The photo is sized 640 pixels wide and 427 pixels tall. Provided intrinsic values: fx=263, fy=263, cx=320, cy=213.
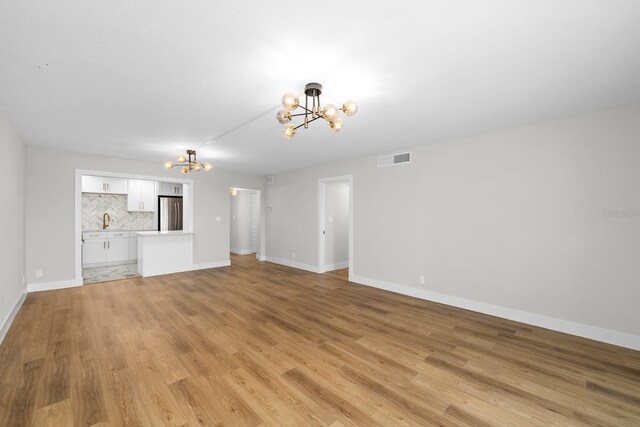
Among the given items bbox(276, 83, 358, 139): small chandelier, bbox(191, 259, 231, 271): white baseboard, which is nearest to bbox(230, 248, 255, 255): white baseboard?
bbox(191, 259, 231, 271): white baseboard

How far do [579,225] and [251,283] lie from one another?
17.2 feet

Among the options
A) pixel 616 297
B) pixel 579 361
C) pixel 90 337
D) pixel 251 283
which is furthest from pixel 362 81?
pixel 251 283

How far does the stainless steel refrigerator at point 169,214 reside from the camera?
7.80 metres

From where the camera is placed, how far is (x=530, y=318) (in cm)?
348

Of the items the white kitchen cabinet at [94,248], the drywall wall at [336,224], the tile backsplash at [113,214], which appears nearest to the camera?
the drywall wall at [336,224]

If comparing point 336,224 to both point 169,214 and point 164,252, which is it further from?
point 169,214

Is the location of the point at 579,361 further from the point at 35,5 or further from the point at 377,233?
the point at 35,5

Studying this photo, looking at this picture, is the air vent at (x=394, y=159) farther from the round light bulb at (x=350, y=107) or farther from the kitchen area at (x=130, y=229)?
the kitchen area at (x=130, y=229)

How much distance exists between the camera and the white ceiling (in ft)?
5.26

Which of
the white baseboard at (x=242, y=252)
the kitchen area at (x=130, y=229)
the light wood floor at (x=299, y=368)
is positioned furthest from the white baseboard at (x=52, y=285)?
the white baseboard at (x=242, y=252)

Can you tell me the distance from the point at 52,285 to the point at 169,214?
3.23 metres

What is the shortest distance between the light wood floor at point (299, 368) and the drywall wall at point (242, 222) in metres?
5.33

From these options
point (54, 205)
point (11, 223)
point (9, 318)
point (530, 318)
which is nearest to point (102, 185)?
point (54, 205)

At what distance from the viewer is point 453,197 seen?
4.20 meters
